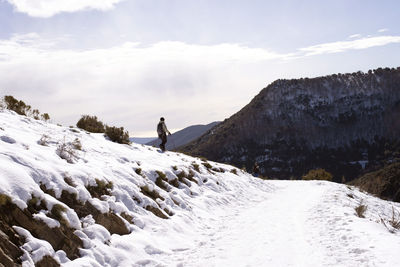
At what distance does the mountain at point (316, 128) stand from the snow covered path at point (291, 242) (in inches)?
4134

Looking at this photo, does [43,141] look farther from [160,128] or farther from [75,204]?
[160,128]

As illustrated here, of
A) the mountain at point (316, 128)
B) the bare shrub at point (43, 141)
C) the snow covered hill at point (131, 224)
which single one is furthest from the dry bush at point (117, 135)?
the mountain at point (316, 128)

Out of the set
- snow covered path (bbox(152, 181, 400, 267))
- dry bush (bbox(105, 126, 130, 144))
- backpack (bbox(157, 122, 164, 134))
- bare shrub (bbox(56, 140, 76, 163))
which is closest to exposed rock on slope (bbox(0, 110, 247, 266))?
bare shrub (bbox(56, 140, 76, 163))

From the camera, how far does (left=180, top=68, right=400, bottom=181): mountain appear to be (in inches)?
4776

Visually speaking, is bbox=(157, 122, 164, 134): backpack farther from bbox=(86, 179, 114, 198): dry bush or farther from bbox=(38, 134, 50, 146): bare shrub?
bbox=(86, 179, 114, 198): dry bush

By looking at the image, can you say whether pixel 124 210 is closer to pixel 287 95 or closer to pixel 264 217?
pixel 264 217

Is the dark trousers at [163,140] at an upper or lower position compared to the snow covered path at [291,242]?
upper

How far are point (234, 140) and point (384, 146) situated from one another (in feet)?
184

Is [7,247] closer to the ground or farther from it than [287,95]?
closer to the ground

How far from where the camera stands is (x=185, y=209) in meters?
10.1

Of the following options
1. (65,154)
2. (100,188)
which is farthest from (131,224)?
(65,154)

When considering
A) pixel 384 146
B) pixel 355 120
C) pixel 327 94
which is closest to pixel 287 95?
pixel 327 94

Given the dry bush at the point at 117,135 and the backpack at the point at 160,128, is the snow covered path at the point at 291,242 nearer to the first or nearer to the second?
the dry bush at the point at 117,135

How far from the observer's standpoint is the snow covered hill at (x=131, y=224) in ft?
17.7
